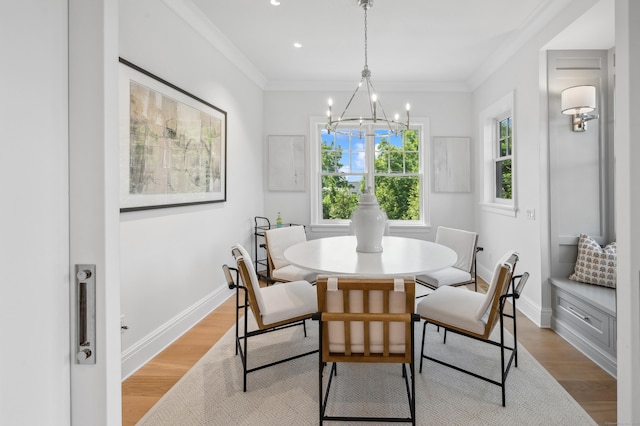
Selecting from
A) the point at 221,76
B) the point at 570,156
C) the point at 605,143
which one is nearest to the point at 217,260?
the point at 221,76

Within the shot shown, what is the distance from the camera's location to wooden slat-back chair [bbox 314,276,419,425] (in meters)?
1.55

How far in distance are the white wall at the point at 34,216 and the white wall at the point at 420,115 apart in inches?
164

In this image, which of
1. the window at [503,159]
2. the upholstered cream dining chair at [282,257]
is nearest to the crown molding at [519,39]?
the window at [503,159]

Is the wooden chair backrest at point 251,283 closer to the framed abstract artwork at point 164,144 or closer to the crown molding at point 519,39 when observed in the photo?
the framed abstract artwork at point 164,144

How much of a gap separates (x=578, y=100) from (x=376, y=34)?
72.7 inches

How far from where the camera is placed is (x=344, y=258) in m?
2.29

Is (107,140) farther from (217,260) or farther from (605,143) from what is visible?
(605,143)

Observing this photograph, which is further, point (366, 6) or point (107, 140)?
point (366, 6)

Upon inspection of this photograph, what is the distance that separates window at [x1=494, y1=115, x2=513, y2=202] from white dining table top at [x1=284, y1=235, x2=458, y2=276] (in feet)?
6.37

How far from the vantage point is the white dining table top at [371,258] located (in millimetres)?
1984

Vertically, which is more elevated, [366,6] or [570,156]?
[366,6]

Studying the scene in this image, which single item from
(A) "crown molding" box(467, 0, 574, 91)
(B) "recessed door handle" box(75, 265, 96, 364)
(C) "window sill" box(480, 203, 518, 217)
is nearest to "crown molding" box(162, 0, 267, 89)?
(B) "recessed door handle" box(75, 265, 96, 364)

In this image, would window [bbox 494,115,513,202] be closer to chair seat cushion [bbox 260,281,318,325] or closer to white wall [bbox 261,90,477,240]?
white wall [bbox 261,90,477,240]

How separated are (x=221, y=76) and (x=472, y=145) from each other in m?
3.46
